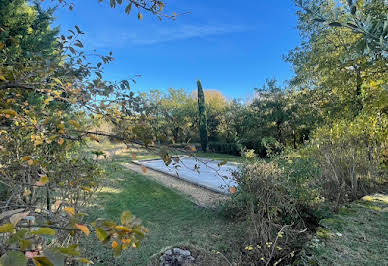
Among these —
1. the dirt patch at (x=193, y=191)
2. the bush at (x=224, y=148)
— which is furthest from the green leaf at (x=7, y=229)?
the bush at (x=224, y=148)

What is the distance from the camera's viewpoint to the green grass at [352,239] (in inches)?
86.3

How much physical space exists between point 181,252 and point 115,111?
202 cm

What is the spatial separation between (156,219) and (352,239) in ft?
11.6

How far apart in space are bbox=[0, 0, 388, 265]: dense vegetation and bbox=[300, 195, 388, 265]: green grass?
0.26 meters

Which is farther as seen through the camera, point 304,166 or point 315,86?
point 315,86

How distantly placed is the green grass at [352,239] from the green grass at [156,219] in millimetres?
1260

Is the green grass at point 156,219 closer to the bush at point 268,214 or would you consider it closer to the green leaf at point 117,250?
the bush at point 268,214

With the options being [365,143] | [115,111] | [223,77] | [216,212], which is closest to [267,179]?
[216,212]

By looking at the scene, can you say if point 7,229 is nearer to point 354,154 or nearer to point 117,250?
point 117,250

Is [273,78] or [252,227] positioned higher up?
[273,78]

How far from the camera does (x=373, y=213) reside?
10.8 feet

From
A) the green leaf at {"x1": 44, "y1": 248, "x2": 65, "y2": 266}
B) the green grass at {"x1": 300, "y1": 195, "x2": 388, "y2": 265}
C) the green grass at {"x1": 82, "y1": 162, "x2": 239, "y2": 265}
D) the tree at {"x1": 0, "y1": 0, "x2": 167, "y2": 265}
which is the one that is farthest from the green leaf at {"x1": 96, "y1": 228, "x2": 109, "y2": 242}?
the green grass at {"x1": 82, "y1": 162, "x2": 239, "y2": 265}

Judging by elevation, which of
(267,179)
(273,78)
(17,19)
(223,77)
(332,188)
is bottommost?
(332,188)

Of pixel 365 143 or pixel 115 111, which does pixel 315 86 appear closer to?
pixel 365 143
